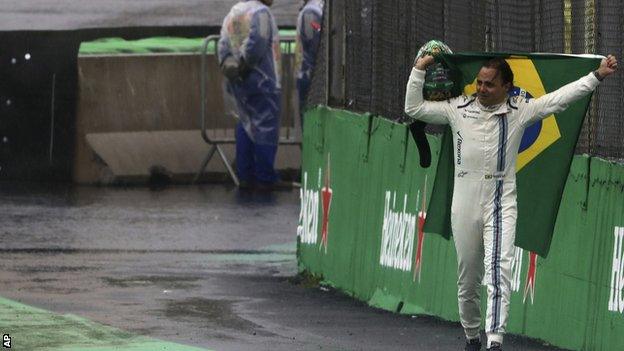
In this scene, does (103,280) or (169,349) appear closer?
(169,349)

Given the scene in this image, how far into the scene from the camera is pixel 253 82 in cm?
2319

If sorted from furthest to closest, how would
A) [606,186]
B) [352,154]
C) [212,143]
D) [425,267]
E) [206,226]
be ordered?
1. [212,143]
2. [206,226]
3. [352,154]
4. [425,267]
5. [606,186]

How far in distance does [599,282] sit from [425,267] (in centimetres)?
232

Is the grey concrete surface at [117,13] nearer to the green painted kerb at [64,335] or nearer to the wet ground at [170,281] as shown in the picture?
the wet ground at [170,281]

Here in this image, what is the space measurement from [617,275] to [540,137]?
939 millimetres

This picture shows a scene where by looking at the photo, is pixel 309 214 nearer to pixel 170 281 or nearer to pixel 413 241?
pixel 170 281

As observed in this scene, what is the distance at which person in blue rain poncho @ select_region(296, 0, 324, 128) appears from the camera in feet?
75.4

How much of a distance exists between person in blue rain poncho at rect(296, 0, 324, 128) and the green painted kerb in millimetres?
10247

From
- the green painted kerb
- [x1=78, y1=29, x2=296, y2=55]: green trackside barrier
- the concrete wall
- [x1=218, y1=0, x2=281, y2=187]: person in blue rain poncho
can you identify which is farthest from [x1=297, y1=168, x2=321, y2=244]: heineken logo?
[x1=78, y1=29, x2=296, y2=55]: green trackside barrier

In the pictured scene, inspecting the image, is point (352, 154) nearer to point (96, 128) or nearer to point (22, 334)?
point (22, 334)

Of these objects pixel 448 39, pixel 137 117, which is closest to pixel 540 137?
pixel 448 39

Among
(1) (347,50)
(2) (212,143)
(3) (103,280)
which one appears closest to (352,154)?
(1) (347,50)

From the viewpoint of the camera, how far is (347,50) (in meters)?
15.5

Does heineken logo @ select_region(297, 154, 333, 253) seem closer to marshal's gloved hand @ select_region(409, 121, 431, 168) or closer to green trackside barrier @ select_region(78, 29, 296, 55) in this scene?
marshal's gloved hand @ select_region(409, 121, 431, 168)
